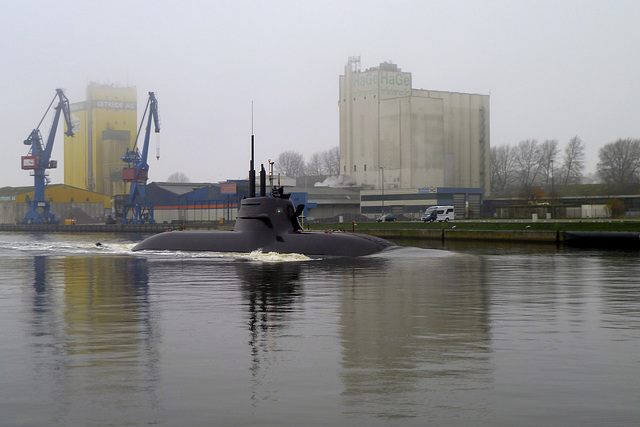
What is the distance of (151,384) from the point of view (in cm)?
957

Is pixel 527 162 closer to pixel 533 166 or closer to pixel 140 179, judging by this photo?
pixel 533 166

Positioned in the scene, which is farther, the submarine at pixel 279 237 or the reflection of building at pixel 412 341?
the submarine at pixel 279 237

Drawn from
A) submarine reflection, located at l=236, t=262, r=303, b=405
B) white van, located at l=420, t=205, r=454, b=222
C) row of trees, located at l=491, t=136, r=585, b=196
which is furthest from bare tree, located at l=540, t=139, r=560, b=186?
submarine reflection, located at l=236, t=262, r=303, b=405

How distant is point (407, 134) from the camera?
395 ft

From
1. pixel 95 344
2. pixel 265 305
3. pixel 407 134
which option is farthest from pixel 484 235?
pixel 407 134

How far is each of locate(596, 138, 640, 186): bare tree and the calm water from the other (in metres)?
118

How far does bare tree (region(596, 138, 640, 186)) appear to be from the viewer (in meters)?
133

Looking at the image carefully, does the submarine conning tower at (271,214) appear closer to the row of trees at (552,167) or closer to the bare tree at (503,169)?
the row of trees at (552,167)

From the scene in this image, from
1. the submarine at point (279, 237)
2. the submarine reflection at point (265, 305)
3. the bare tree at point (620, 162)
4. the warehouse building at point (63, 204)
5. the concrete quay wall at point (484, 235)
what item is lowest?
the submarine reflection at point (265, 305)

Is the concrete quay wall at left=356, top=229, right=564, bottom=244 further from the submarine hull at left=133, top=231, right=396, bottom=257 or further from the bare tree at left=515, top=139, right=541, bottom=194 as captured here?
the bare tree at left=515, top=139, right=541, bottom=194

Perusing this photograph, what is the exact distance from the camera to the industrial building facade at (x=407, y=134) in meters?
121

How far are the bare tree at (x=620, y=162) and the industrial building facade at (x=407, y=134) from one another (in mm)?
20626

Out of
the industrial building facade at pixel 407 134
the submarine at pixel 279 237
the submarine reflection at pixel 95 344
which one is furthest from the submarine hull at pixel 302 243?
the industrial building facade at pixel 407 134

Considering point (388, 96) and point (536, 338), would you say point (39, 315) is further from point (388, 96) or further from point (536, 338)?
point (388, 96)
